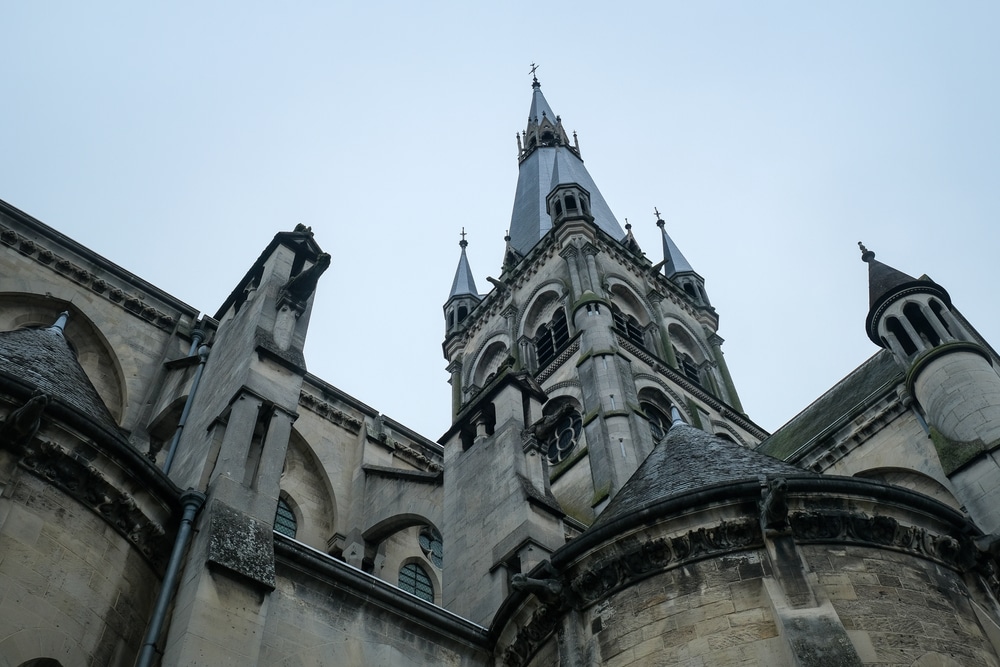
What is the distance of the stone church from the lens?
7.82 metres

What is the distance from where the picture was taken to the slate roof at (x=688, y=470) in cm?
965

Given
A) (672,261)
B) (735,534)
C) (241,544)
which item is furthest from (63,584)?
(672,261)

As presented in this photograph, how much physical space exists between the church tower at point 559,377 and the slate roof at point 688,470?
64.4 inches

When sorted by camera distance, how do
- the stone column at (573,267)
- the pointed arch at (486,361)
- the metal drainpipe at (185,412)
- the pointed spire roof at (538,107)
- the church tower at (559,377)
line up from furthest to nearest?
the pointed spire roof at (538,107) → the pointed arch at (486,361) → the stone column at (573,267) → the church tower at (559,377) → the metal drainpipe at (185,412)

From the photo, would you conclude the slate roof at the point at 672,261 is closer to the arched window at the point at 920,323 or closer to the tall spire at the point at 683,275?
the tall spire at the point at 683,275

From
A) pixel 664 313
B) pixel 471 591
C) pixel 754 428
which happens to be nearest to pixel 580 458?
pixel 754 428

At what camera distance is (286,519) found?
50.5ft

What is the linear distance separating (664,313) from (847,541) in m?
27.0

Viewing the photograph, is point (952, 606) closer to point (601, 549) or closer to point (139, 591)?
point (601, 549)

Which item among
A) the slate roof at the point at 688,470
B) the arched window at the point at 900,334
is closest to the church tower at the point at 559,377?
the slate roof at the point at 688,470

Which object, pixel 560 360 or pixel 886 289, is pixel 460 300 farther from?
pixel 886 289

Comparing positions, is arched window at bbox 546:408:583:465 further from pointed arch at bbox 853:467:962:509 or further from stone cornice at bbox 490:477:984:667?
stone cornice at bbox 490:477:984:667

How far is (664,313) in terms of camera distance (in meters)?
35.5

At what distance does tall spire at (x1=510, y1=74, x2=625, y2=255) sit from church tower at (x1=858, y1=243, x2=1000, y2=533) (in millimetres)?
21406
